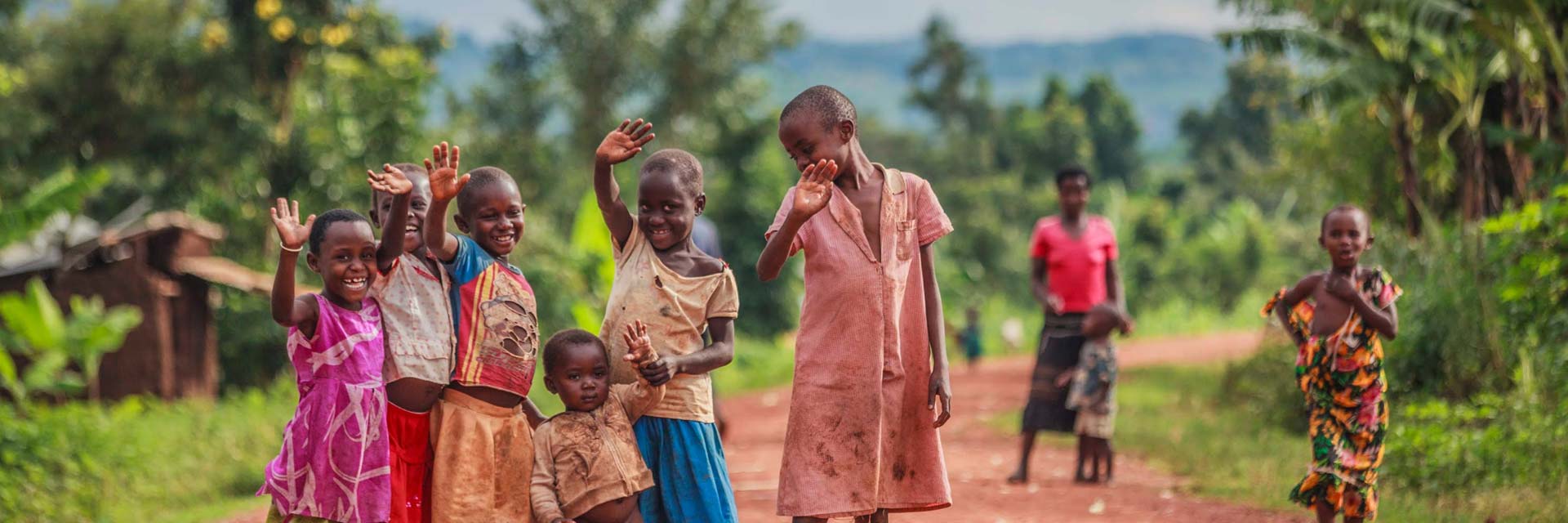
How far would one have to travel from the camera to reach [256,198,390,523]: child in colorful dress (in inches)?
173

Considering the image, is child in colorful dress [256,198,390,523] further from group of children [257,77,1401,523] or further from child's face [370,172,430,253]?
child's face [370,172,430,253]

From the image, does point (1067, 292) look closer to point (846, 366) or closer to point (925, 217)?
point (925, 217)

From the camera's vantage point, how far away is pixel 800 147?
453cm

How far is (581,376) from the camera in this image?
14.7 feet

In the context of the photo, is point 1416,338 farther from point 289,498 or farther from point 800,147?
point 289,498

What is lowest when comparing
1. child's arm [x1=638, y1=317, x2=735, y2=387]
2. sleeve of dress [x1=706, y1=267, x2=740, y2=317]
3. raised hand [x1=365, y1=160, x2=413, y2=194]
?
child's arm [x1=638, y1=317, x2=735, y2=387]

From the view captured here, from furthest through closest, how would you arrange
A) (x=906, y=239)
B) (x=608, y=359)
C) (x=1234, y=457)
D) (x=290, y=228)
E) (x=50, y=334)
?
(x=50, y=334)
(x=1234, y=457)
(x=906, y=239)
(x=608, y=359)
(x=290, y=228)

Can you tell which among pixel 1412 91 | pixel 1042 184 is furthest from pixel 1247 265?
pixel 1412 91

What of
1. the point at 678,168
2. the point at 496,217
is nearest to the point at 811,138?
the point at 678,168

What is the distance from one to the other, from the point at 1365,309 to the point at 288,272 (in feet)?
13.4

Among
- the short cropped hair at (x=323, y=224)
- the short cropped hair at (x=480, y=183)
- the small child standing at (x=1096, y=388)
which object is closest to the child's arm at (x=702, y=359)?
the short cropped hair at (x=480, y=183)

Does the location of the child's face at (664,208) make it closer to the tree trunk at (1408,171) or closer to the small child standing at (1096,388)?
the small child standing at (1096,388)

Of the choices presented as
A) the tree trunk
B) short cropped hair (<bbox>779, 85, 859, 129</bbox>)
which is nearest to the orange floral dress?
short cropped hair (<bbox>779, 85, 859, 129</bbox>)

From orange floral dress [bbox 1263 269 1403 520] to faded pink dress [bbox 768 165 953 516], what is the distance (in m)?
2.11
